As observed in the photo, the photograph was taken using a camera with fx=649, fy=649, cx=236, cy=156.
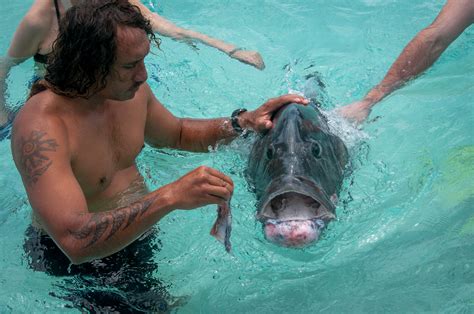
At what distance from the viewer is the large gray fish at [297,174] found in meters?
3.49

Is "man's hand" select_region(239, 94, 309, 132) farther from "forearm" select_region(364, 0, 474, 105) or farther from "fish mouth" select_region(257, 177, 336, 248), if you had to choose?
"forearm" select_region(364, 0, 474, 105)

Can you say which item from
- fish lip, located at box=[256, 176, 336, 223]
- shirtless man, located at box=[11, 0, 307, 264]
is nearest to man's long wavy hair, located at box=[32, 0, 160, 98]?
shirtless man, located at box=[11, 0, 307, 264]

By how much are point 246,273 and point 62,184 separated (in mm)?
1636

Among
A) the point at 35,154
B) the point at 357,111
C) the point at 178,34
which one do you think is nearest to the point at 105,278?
the point at 35,154

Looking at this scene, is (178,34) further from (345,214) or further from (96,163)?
(96,163)

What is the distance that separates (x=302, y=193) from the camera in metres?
3.45

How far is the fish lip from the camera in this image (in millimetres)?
3455

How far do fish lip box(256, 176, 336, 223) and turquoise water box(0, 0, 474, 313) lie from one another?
0.34m

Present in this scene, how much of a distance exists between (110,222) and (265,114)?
4.86ft

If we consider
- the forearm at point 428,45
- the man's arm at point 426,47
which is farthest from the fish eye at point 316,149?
the forearm at point 428,45

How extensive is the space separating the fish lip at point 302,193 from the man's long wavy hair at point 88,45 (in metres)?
1.06

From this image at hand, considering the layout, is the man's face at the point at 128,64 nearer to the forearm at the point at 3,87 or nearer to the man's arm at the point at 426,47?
the forearm at the point at 3,87

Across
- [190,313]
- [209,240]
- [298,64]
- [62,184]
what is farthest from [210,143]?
[298,64]

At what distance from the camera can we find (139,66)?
318cm
